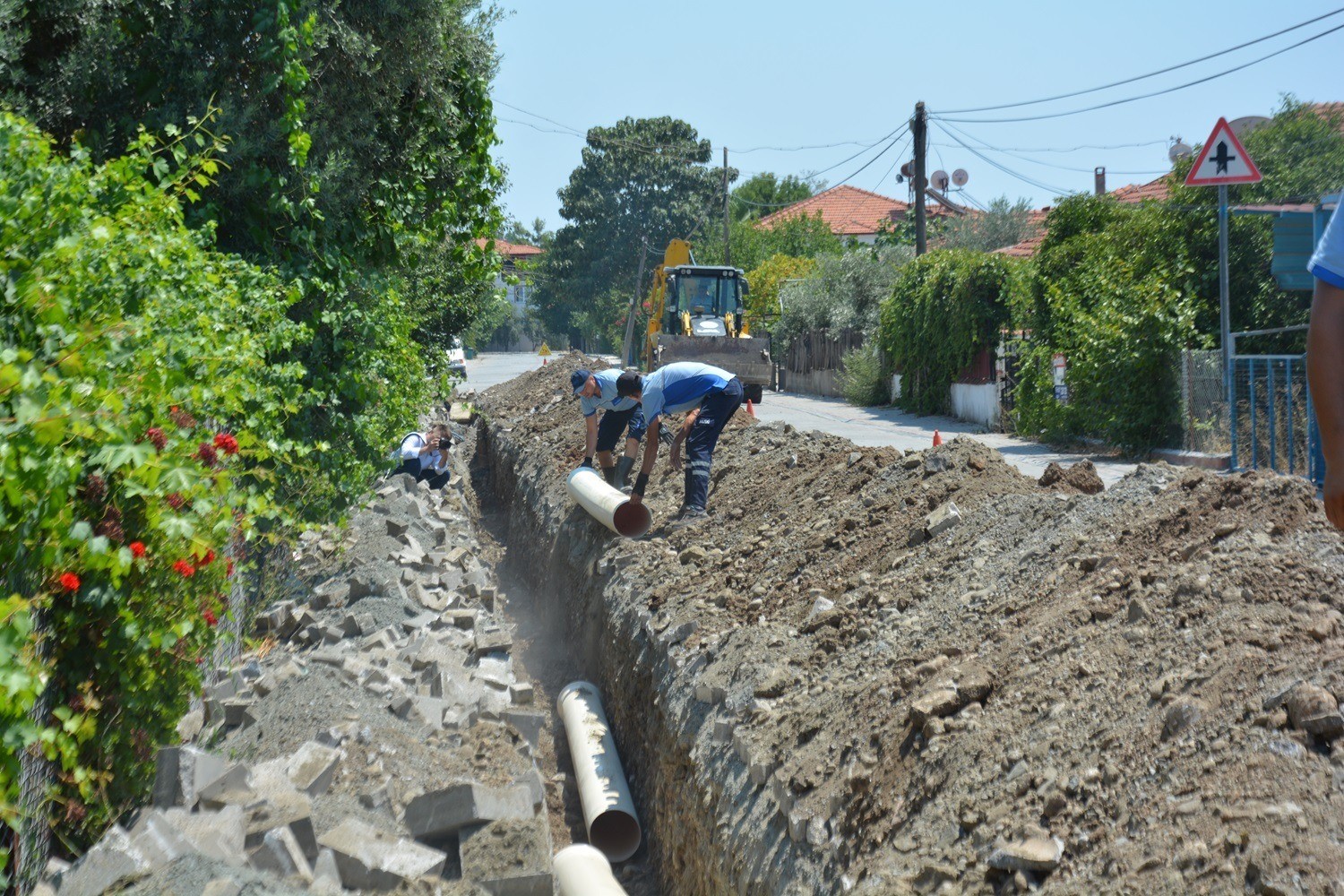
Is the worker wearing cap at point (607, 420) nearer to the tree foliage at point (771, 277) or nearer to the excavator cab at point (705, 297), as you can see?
the excavator cab at point (705, 297)

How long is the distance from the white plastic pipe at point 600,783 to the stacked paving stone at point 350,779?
1.26ft

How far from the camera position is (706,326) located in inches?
1027

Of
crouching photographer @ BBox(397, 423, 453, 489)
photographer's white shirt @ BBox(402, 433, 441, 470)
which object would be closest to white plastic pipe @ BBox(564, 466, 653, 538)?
crouching photographer @ BBox(397, 423, 453, 489)

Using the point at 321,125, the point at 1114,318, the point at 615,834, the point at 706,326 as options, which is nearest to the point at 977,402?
the point at 1114,318

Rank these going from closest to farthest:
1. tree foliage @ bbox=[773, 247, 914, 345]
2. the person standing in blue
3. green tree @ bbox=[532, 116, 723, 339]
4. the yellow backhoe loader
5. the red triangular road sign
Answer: the person standing in blue, the red triangular road sign, the yellow backhoe loader, tree foliage @ bbox=[773, 247, 914, 345], green tree @ bbox=[532, 116, 723, 339]

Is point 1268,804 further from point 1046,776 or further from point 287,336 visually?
point 287,336

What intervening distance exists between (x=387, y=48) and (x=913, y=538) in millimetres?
5102

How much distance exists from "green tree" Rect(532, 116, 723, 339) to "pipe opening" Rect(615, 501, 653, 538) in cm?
5322

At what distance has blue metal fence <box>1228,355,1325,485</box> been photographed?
1052 cm

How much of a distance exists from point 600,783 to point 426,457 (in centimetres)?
835

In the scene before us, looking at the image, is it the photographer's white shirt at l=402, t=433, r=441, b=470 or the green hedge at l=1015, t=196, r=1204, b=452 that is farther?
the green hedge at l=1015, t=196, r=1204, b=452

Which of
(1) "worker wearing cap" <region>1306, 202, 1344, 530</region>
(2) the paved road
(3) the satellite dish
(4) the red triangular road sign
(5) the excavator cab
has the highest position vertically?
(3) the satellite dish

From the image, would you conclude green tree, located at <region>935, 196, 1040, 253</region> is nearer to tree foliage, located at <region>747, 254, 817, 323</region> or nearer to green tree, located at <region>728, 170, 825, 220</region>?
tree foliage, located at <region>747, 254, 817, 323</region>

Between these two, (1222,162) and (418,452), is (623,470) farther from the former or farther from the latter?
(1222,162)
